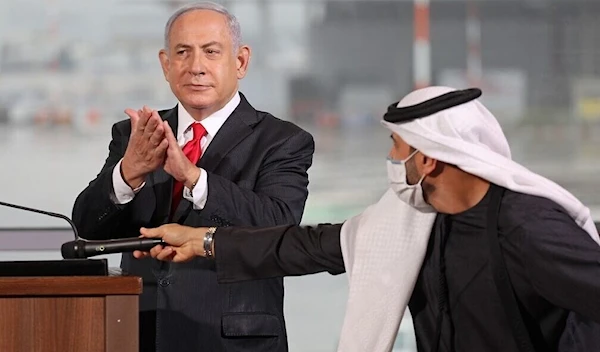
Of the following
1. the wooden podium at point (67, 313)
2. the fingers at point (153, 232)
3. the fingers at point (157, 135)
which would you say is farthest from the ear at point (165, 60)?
the wooden podium at point (67, 313)

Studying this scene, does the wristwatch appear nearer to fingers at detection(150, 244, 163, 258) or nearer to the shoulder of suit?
fingers at detection(150, 244, 163, 258)

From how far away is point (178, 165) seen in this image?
→ 8.55 ft

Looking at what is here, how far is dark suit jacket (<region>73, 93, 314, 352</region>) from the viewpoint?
8.83 ft

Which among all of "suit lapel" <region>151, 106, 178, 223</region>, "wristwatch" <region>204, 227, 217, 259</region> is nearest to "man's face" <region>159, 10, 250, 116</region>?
"suit lapel" <region>151, 106, 178, 223</region>

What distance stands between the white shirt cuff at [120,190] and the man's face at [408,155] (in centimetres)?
66

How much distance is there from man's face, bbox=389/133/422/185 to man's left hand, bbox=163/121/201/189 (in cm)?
50

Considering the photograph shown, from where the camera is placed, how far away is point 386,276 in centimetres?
234

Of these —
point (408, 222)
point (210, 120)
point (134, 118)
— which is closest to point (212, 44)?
point (210, 120)

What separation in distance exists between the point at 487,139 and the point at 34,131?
8.55 feet

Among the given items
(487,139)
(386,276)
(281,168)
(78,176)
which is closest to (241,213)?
(281,168)

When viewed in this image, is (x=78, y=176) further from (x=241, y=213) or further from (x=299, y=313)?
(x=241, y=213)

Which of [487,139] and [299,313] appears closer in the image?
[487,139]

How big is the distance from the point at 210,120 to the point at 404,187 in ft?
2.43

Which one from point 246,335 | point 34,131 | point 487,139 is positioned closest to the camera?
point 487,139
